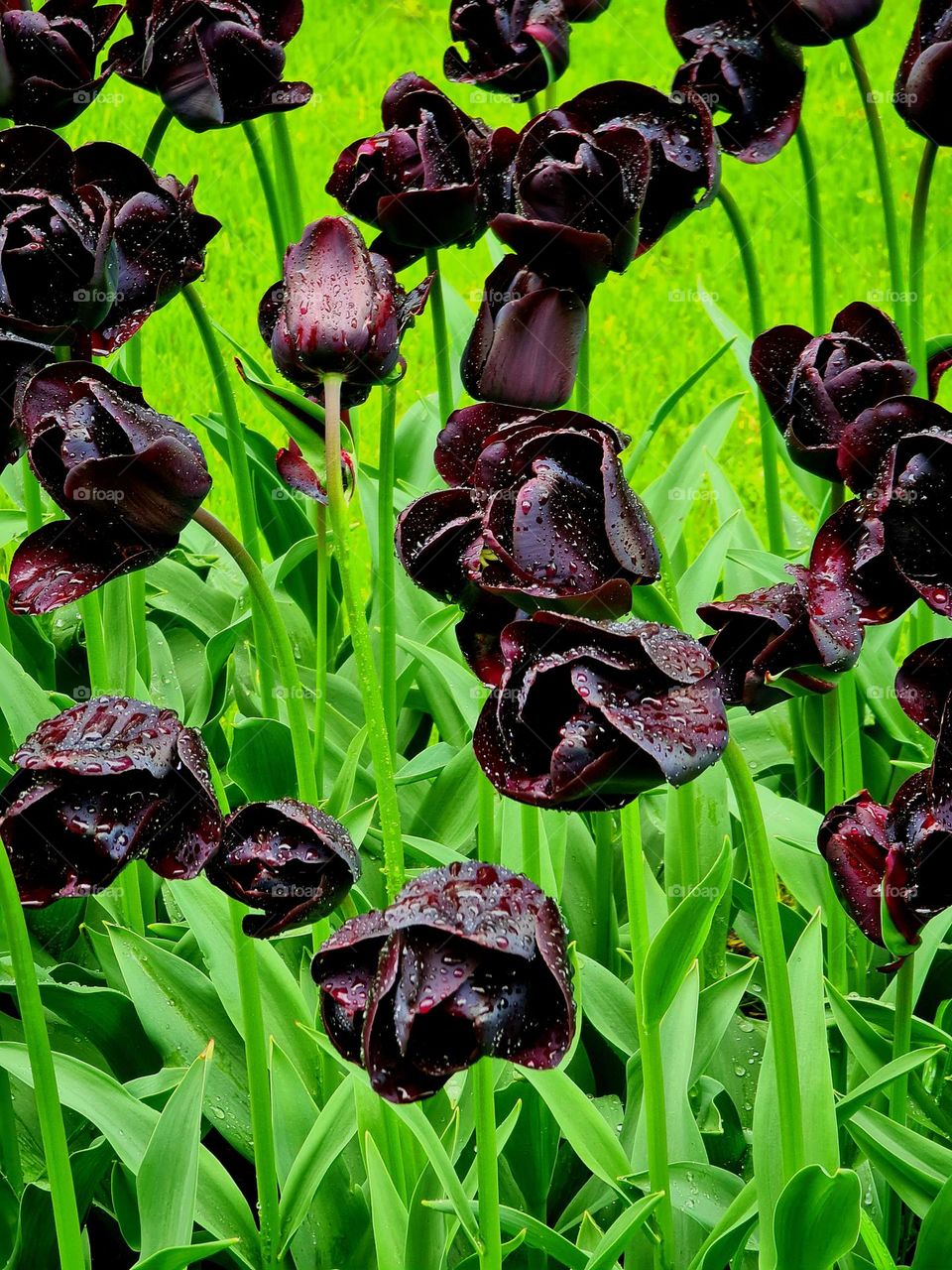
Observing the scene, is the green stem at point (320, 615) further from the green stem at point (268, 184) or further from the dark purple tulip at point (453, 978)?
the dark purple tulip at point (453, 978)

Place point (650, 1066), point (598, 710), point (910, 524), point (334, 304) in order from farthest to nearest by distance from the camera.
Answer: point (650, 1066)
point (334, 304)
point (910, 524)
point (598, 710)

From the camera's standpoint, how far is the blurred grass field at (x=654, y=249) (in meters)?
4.57

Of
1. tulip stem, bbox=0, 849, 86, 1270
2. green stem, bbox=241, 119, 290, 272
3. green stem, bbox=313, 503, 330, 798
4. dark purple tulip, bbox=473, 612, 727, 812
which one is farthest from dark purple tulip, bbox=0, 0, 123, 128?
dark purple tulip, bbox=473, 612, 727, 812

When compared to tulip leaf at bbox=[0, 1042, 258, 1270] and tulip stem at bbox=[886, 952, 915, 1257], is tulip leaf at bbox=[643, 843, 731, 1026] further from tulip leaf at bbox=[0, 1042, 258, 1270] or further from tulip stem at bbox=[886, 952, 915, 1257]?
tulip leaf at bbox=[0, 1042, 258, 1270]

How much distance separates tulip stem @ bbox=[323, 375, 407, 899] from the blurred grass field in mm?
2607

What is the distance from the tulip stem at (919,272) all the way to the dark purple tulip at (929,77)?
0.17 feet

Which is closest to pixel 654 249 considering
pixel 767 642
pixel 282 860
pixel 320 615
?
pixel 320 615

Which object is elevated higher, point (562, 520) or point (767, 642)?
point (562, 520)

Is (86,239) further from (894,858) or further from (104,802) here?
(894,858)

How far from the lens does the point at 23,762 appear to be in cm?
120

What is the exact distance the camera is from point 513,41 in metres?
2.14

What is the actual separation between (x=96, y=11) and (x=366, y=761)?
49.3 inches

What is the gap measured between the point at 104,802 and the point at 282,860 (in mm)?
150

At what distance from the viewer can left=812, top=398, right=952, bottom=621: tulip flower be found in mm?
1160
